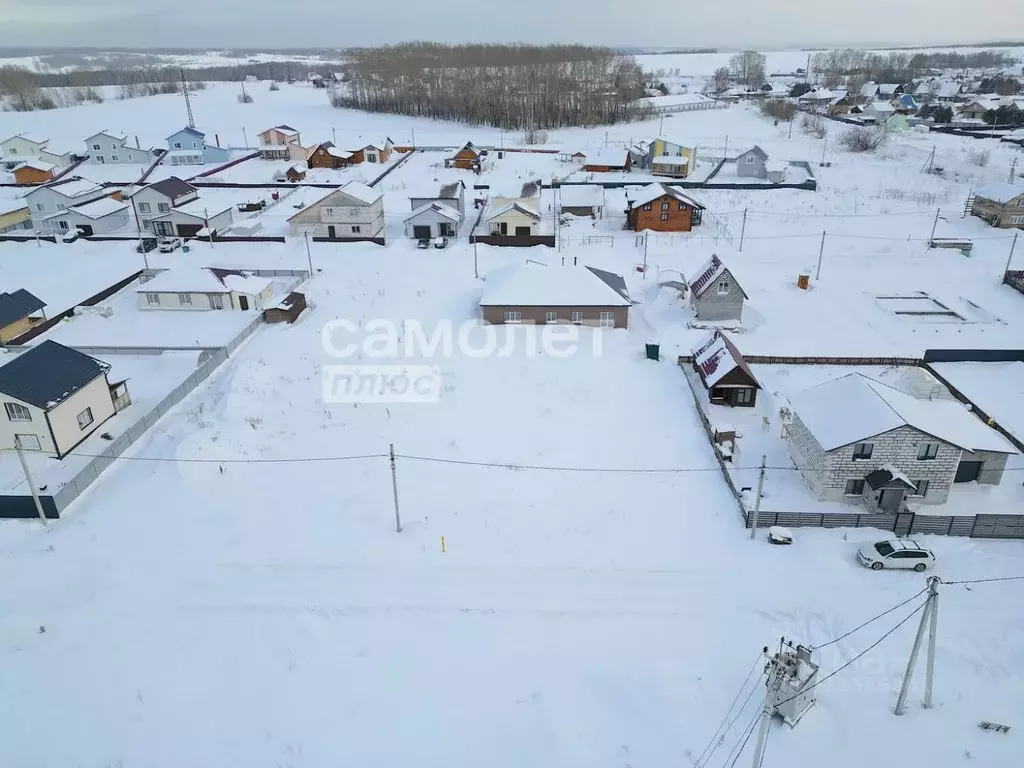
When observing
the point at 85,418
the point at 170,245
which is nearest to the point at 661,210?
the point at 170,245

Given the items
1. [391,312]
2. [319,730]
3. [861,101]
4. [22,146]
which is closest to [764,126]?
[861,101]

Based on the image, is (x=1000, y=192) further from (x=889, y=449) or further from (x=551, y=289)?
(x=889, y=449)

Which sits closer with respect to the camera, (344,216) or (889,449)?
(889,449)

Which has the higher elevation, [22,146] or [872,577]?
[22,146]

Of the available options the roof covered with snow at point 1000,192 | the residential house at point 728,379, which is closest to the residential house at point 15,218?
the residential house at point 728,379

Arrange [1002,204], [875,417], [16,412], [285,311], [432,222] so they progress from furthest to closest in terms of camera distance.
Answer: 1. [1002,204]
2. [432,222]
3. [285,311]
4. [16,412]
5. [875,417]

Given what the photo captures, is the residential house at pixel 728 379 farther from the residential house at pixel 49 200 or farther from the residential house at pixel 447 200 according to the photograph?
the residential house at pixel 49 200

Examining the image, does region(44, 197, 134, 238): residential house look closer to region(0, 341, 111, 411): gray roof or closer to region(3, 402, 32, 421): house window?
region(0, 341, 111, 411): gray roof

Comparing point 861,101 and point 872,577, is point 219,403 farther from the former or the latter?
point 861,101
